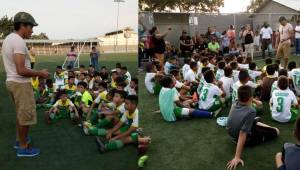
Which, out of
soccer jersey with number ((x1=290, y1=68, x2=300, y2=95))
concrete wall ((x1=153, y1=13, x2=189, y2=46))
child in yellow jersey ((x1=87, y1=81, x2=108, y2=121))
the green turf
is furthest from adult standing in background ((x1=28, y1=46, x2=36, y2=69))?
concrete wall ((x1=153, y1=13, x2=189, y2=46))

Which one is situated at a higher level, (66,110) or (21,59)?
(21,59)

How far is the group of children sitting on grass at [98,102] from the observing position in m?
3.36

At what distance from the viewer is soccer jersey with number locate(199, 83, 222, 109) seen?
475 centimetres

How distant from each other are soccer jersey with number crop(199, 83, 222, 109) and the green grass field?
69.2 inches

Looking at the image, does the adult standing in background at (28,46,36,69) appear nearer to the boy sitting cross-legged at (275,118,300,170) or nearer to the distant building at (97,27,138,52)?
the distant building at (97,27,138,52)

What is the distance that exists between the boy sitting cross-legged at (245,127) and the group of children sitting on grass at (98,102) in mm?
827

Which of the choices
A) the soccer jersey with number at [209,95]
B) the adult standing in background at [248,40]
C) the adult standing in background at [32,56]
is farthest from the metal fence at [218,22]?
the adult standing in background at [32,56]

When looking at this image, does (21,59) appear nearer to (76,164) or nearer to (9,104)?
(9,104)

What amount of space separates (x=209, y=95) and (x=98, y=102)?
58.7 inches

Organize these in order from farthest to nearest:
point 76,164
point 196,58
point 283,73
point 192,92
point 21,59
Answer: point 196,58, point 192,92, point 283,73, point 76,164, point 21,59

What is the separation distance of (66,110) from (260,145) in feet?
7.83

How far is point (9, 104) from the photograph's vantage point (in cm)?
315

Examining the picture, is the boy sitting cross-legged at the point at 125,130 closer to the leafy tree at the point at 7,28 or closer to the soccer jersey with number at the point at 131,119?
the soccer jersey with number at the point at 131,119

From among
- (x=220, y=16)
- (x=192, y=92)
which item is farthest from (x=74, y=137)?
(x=220, y=16)
